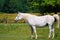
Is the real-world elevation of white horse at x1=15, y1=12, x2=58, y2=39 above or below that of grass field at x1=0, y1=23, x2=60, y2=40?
above

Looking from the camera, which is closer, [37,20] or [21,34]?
[37,20]

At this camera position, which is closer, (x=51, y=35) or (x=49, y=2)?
(x=51, y=35)

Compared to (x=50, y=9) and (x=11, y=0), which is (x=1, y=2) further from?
(x=50, y=9)

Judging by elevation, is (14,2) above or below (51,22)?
below

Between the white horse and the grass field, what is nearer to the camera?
the white horse

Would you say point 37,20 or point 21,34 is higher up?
point 37,20

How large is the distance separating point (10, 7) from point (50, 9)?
12.8 metres

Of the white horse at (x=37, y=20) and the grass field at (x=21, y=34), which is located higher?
the white horse at (x=37, y=20)

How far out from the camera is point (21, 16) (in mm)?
14008

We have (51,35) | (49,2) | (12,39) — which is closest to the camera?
(12,39)

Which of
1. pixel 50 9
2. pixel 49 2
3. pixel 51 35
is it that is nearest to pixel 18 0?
pixel 50 9

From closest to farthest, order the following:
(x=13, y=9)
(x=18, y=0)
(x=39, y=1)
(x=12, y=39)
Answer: (x=12, y=39)
(x=39, y=1)
(x=13, y=9)
(x=18, y=0)

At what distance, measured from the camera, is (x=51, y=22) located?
563 inches

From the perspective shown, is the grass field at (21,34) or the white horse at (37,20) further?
the grass field at (21,34)
